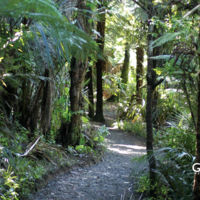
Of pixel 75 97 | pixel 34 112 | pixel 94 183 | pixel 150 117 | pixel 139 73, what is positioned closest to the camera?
pixel 150 117

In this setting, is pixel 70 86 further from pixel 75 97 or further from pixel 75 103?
pixel 75 103

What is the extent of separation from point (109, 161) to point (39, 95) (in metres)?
2.16

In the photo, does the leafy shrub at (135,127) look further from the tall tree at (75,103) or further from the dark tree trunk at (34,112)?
the dark tree trunk at (34,112)

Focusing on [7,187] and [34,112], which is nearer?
[7,187]

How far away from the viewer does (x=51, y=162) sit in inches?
215

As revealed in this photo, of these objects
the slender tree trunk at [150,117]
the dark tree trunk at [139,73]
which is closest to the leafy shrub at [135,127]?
the dark tree trunk at [139,73]

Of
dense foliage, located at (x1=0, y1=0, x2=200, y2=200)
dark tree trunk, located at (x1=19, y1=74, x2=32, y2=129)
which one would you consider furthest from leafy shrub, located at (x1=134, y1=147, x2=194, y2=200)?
dark tree trunk, located at (x1=19, y1=74, x2=32, y2=129)

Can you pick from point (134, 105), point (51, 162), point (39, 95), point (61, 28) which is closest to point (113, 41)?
point (134, 105)

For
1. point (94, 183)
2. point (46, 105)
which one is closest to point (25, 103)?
point (46, 105)

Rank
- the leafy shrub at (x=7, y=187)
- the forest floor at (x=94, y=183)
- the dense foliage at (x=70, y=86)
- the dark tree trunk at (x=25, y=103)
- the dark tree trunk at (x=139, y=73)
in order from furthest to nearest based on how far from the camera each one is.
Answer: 1. the dark tree trunk at (x=139, y=73)
2. the dark tree trunk at (x=25, y=103)
3. the forest floor at (x=94, y=183)
4. the leafy shrub at (x=7, y=187)
5. the dense foliage at (x=70, y=86)

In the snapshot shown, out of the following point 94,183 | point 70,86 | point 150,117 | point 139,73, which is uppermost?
point 139,73

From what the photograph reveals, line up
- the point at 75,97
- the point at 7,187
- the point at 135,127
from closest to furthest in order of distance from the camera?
1. the point at 7,187
2. the point at 75,97
3. the point at 135,127

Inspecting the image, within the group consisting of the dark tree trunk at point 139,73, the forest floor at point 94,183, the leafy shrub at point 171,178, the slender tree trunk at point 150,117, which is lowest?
the forest floor at point 94,183

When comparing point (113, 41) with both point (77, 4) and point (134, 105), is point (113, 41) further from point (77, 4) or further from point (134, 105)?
point (77, 4)
